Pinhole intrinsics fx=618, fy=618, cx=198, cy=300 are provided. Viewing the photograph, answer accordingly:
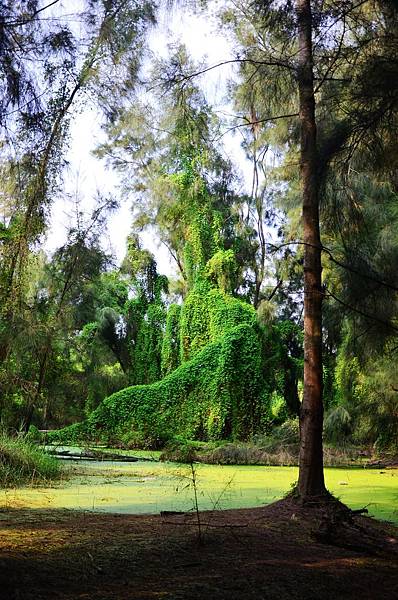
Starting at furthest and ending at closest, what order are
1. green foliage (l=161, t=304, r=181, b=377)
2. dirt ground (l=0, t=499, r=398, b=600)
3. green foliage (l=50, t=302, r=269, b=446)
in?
green foliage (l=161, t=304, r=181, b=377), green foliage (l=50, t=302, r=269, b=446), dirt ground (l=0, t=499, r=398, b=600)

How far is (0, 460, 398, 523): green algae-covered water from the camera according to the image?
573 cm

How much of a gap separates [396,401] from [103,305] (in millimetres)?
16058

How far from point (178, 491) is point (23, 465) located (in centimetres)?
197

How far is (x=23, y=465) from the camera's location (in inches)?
296

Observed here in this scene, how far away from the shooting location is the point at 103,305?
2478 cm

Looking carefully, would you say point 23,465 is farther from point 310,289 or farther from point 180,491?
point 310,289

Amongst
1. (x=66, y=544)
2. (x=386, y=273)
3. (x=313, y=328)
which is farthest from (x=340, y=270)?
(x=66, y=544)

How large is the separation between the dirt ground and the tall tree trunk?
0.41m

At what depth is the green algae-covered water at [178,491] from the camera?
226 inches

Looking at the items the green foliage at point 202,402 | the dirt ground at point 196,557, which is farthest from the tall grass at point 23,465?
the green foliage at point 202,402

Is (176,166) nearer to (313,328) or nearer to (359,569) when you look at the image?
(313,328)

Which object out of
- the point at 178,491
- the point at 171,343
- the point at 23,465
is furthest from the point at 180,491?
the point at 171,343

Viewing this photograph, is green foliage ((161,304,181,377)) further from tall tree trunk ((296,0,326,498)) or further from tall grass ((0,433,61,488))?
tall tree trunk ((296,0,326,498))

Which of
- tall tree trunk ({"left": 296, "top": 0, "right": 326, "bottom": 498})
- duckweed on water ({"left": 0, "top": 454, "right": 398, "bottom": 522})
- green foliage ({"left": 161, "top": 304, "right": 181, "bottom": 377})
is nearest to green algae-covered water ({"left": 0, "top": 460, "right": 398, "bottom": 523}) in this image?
duckweed on water ({"left": 0, "top": 454, "right": 398, "bottom": 522})
